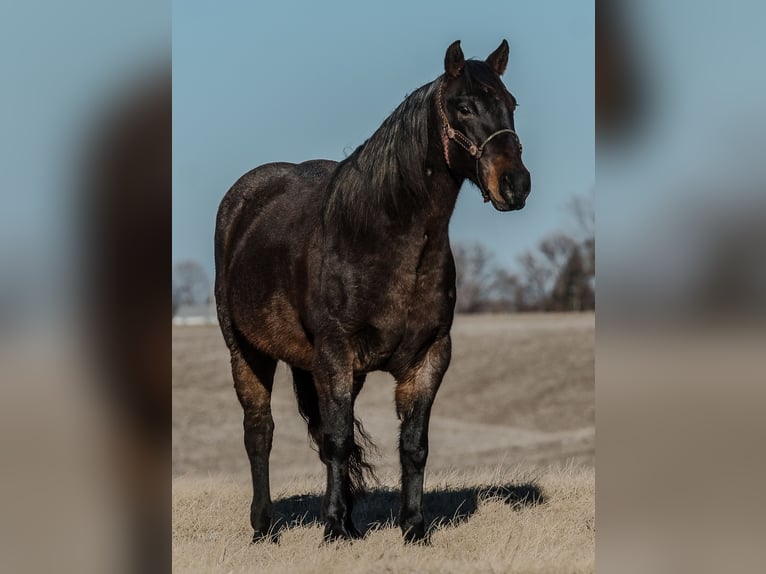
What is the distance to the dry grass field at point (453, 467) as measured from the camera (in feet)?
17.6

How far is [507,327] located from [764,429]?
34721 millimetres

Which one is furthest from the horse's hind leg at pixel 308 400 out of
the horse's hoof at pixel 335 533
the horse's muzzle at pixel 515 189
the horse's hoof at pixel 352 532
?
the horse's muzzle at pixel 515 189

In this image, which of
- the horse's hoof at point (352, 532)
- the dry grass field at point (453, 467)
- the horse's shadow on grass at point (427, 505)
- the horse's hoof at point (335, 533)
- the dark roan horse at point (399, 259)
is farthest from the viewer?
the horse's shadow on grass at point (427, 505)

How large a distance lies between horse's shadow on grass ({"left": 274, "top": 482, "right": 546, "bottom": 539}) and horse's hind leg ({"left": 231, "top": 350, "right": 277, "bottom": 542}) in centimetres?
22

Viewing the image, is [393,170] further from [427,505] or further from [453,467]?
[453,467]

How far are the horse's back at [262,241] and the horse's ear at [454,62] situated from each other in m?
1.42

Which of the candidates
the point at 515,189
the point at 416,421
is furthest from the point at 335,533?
the point at 515,189

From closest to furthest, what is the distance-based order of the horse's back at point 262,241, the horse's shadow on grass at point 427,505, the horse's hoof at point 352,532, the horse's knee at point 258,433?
the horse's hoof at point 352,532 < the horse's back at point 262,241 < the horse's shadow on grass at point 427,505 < the horse's knee at point 258,433

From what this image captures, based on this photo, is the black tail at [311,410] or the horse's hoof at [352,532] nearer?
the horse's hoof at [352,532]

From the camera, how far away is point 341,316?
557 cm

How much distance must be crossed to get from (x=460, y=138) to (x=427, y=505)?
342 cm

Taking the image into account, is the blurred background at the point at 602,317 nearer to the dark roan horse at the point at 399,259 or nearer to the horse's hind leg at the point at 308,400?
the dark roan horse at the point at 399,259

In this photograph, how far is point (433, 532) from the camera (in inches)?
236

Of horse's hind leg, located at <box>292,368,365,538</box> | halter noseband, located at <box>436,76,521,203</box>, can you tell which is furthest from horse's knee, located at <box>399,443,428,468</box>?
halter noseband, located at <box>436,76,521,203</box>
